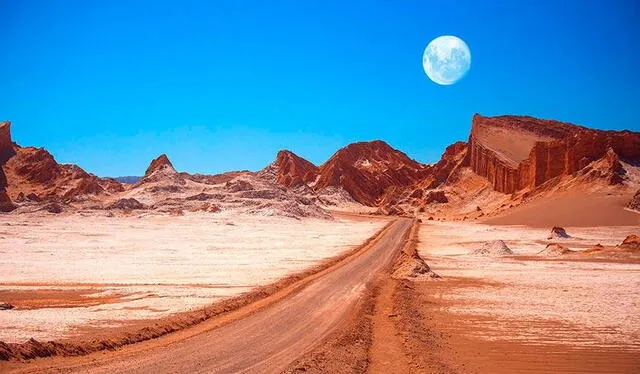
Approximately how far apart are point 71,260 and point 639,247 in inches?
1423

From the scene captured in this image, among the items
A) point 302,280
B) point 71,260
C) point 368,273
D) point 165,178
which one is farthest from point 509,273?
point 165,178

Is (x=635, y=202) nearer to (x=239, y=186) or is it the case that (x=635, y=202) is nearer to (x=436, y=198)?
(x=436, y=198)

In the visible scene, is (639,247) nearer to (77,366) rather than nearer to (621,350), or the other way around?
(621,350)

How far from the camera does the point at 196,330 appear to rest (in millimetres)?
13594

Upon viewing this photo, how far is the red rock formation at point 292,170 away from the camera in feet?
506

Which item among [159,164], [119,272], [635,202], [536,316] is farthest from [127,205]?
[536,316]

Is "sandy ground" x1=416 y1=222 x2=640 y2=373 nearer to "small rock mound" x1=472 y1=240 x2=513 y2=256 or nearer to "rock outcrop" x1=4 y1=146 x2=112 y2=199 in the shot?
"small rock mound" x1=472 y1=240 x2=513 y2=256

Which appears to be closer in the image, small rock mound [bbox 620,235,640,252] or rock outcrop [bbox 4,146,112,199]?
small rock mound [bbox 620,235,640,252]

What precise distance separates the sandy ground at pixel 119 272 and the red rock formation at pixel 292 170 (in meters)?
98.6

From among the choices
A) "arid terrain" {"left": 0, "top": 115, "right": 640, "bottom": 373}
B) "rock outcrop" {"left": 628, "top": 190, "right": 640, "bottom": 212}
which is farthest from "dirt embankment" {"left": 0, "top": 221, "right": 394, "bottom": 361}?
"rock outcrop" {"left": 628, "top": 190, "right": 640, "bottom": 212}

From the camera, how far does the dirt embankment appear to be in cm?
1036

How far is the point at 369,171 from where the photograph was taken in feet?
549

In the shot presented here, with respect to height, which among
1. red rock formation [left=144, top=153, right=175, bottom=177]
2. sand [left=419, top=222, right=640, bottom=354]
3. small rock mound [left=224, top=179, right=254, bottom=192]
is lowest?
sand [left=419, top=222, right=640, bottom=354]

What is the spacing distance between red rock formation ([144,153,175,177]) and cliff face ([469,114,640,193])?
71.5m
